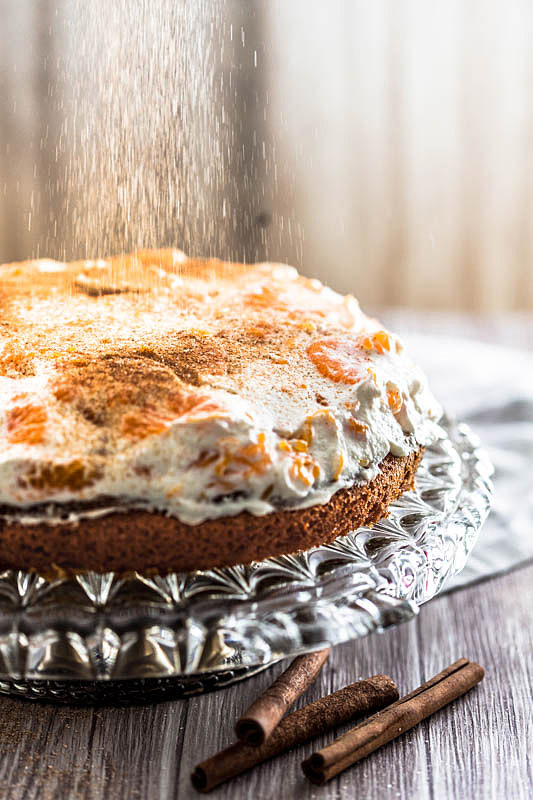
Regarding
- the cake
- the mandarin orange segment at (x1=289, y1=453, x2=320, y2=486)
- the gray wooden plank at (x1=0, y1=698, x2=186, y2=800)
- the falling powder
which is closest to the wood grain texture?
the gray wooden plank at (x1=0, y1=698, x2=186, y2=800)

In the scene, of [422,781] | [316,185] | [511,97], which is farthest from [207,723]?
[511,97]

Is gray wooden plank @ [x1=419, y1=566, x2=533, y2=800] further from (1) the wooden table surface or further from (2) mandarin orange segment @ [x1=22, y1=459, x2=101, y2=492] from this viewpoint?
(2) mandarin orange segment @ [x1=22, y1=459, x2=101, y2=492]

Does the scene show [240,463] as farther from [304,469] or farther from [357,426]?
[357,426]

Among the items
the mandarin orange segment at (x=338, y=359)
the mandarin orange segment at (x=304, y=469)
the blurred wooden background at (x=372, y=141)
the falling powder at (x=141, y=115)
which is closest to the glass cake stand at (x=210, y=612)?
the mandarin orange segment at (x=304, y=469)

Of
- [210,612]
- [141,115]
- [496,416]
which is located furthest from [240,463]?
[496,416]

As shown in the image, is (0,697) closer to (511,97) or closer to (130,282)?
(130,282)

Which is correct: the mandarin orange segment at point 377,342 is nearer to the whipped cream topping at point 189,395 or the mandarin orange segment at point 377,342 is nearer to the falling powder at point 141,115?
the whipped cream topping at point 189,395

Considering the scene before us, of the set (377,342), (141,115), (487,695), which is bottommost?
(487,695)
